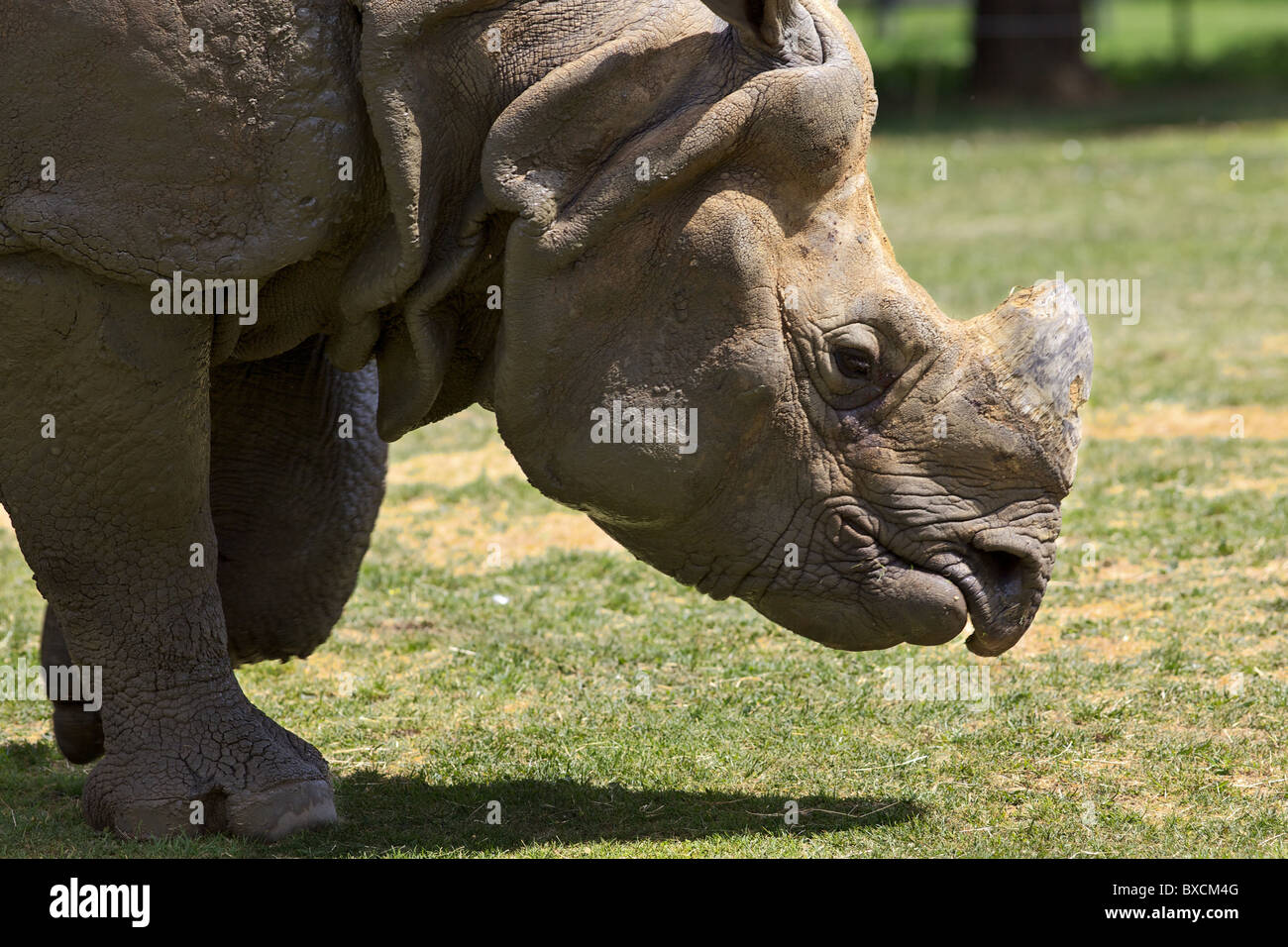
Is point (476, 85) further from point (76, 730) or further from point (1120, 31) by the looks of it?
point (1120, 31)

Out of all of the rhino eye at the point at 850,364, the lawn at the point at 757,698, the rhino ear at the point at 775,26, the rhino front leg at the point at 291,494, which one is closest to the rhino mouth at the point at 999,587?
the rhino eye at the point at 850,364

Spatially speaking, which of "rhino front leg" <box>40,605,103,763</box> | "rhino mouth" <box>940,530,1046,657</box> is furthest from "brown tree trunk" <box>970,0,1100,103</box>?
"rhino mouth" <box>940,530,1046,657</box>

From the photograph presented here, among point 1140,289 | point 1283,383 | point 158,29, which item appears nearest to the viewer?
point 158,29

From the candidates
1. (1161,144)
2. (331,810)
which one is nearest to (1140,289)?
(1161,144)

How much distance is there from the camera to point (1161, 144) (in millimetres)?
22438

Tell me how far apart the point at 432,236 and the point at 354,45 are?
522 mm

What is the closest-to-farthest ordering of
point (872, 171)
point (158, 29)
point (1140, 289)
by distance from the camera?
point (158, 29)
point (1140, 289)
point (872, 171)

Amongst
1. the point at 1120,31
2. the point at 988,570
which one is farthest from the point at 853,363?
the point at 1120,31

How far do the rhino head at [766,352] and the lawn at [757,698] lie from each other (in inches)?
31.9

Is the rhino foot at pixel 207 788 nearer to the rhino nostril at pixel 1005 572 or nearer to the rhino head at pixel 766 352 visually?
the rhino head at pixel 766 352

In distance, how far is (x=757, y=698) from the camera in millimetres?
6695

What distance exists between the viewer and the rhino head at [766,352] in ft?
15.7

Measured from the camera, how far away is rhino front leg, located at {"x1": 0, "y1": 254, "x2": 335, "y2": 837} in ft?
15.7

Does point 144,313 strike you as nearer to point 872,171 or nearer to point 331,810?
point 331,810
